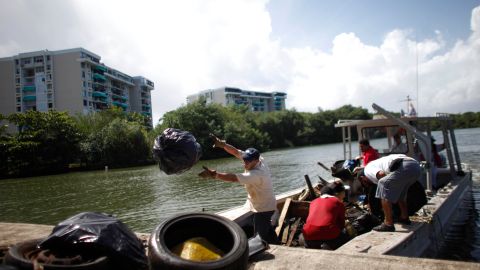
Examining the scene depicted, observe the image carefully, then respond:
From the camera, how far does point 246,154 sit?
4727mm

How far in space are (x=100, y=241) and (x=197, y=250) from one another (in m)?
0.84

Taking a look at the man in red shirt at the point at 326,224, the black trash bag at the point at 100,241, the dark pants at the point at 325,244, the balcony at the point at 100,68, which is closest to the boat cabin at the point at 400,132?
the man in red shirt at the point at 326,224

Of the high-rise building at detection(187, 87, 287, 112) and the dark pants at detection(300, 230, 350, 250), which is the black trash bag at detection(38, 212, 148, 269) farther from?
the high-rise building at detection(187, 87, 287, 112)

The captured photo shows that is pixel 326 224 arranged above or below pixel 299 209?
above

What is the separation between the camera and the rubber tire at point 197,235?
2.82 m

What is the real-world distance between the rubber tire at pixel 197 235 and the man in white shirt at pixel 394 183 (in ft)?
9.16

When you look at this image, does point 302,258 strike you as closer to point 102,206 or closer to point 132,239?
point 132,239

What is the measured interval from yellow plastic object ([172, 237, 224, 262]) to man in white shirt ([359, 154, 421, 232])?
2.97 m

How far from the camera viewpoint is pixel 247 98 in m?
156

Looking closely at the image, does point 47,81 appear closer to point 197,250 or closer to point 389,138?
point 389,138

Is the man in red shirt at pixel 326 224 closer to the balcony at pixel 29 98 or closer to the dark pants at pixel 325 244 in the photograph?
the dark pants at pixel 325 244

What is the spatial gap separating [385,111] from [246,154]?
4265 millimetres

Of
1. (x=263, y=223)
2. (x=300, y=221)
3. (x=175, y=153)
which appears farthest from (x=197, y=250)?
(x=300, y=221)

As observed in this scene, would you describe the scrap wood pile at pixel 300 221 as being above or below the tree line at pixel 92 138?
below
